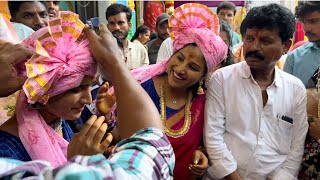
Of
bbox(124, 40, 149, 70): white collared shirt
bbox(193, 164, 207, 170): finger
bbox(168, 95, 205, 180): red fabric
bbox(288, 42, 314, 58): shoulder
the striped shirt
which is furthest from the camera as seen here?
bbox(124, 40, 149, 70): white collared shirt

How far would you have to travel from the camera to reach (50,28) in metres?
1.29

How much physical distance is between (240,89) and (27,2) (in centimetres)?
211

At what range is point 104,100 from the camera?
173 cm

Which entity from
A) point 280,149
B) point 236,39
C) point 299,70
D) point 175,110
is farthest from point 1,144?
point 236,39

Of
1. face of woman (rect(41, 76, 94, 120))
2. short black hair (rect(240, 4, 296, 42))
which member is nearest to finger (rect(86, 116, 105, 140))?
face of woman (rect(41, 76, 94, 120))

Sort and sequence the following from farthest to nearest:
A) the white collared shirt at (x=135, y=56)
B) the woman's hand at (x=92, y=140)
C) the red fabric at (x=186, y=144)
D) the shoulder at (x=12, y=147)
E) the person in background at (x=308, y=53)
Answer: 1. the white collared shirt at (x=135, y=56)
2. the person in background at (x=308, y=53)
3. the red fabric at (x=186, y=144)
4. the shoulder at (x=12, y=147)
5. the woman's hand at (x=92, y=140)

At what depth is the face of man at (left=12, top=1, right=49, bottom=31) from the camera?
3012 millimetres

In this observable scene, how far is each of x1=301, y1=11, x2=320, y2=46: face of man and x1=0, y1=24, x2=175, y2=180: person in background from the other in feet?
7.21

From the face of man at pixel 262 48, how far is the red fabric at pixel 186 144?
462mm

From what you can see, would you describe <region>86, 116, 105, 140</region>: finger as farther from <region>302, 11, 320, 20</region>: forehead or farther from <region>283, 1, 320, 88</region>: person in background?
<region>302, 11, 320, 20</region>: forehead

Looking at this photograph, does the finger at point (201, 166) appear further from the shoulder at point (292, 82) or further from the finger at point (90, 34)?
the finger at point (90, 34)

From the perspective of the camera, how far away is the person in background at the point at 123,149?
706mm

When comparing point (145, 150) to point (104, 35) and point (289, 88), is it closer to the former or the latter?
point (104, 35)

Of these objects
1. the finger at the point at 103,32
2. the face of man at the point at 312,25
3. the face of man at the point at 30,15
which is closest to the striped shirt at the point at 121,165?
the finger at the point at 103,32
